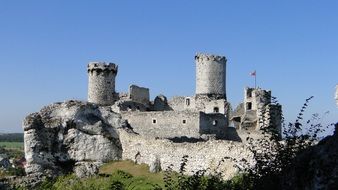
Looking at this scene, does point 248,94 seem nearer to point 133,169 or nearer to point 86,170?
point 133,169

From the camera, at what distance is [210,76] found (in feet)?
162

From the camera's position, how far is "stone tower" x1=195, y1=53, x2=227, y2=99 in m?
49.1

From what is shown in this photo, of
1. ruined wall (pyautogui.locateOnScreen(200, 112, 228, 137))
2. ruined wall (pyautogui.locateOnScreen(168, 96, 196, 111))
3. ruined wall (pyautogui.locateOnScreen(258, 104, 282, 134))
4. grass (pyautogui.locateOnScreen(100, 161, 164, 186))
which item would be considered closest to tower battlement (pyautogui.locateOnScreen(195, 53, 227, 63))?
ruined wall (pyautogui.locateOnScreen(168, 96, 196, 111))

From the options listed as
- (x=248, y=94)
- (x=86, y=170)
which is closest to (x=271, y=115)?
(x=86, y=170)

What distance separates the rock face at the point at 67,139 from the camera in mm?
39781

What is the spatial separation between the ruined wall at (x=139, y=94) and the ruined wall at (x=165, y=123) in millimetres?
6388

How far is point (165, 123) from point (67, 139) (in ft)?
23.7

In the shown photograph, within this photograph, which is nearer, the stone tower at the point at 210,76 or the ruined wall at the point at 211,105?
the ruined wall at the point at 211,105

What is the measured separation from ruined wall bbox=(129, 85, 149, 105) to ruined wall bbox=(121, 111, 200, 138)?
6388 millimetres

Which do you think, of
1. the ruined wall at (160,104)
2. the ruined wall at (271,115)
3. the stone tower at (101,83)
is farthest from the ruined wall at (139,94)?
the ruined wall at (271,115)

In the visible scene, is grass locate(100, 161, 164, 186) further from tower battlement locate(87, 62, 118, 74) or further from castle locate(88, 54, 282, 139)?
tower battlement locate(87, 62, 118, 74)

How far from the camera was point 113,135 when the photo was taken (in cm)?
4156

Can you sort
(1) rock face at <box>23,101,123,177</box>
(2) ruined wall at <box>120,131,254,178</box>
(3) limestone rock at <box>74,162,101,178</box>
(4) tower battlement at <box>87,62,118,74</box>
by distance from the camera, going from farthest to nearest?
(4) tower battlement at <box>87,62,118,74</box>, (1) rock face at <box>23,101,123,177</box>, (3) limestone rock at <box>74,162,101,178</box>, (2) ruined wall at <box>120,131,254,178</box>

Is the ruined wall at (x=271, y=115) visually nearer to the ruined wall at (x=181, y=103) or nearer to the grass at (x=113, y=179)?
the grass at (x=113, y=179)
